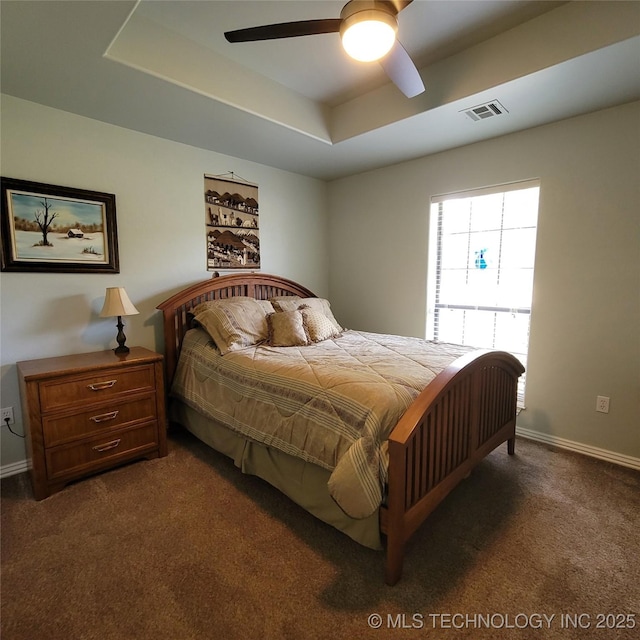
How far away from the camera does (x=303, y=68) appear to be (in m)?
2.45

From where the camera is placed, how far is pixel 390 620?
1326mm

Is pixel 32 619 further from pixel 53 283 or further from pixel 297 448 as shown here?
pixel 53 283

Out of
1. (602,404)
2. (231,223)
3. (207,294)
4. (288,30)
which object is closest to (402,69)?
(288,30)

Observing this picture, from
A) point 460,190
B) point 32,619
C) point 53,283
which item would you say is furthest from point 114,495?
point 460,190

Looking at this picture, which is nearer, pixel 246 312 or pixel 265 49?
pixel 265 49

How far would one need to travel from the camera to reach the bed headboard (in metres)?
2.83

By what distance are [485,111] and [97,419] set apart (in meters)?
3.30

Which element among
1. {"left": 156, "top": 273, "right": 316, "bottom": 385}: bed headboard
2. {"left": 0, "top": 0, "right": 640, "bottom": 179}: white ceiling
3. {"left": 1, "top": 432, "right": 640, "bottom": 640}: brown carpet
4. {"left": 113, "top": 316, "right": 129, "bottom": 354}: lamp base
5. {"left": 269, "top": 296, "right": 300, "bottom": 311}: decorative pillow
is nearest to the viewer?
{"left": 1, "top": 432, "right": 640, "bottom": 640}: brown carpet

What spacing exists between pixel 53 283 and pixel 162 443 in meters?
1.34

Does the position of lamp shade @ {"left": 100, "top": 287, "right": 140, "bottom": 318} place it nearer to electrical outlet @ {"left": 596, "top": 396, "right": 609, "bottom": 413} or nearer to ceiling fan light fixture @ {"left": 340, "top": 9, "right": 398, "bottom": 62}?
ceiling fan light fixture @ {"left": 340, "top": 9, "right": 398, "bottom": 62}

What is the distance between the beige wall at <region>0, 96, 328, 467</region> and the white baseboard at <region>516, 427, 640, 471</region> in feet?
9.46

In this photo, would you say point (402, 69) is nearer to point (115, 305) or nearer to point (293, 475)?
point (293, 475)

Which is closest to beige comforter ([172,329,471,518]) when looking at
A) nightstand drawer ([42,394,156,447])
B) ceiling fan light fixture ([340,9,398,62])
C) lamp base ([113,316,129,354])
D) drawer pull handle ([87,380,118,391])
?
nightstand drawer ([42,394,156,447])

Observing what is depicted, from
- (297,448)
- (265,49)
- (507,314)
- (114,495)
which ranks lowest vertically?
(114,495)
